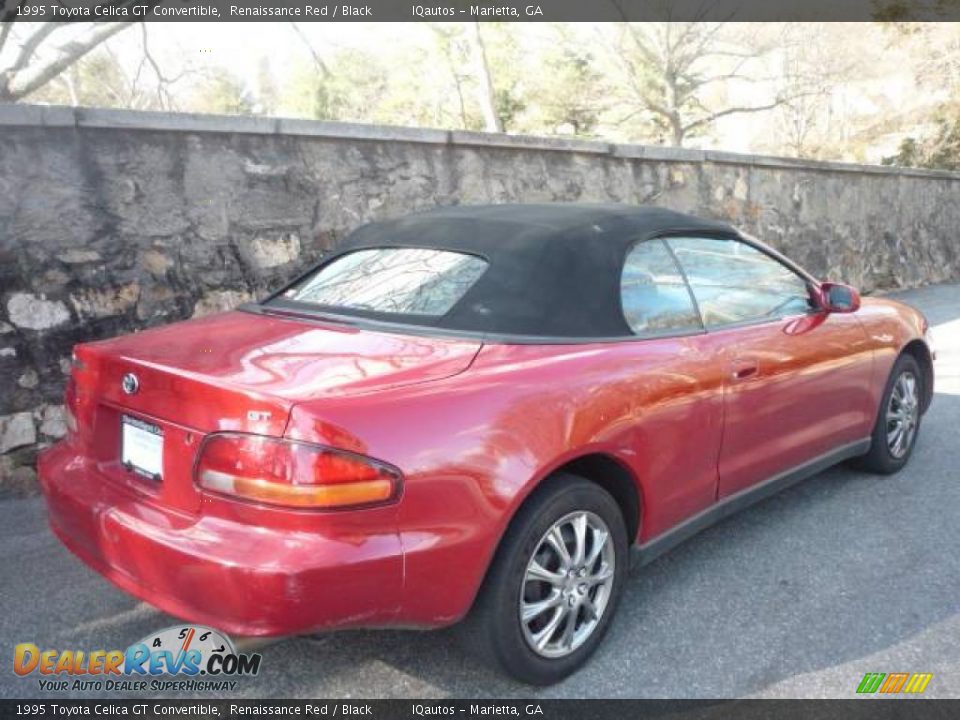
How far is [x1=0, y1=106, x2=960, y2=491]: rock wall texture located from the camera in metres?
4.12

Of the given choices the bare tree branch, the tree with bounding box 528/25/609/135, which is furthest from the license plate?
the tree with bounding box 528/25/609/135

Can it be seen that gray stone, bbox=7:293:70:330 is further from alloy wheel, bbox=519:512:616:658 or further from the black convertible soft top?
alloy wheel, bbox=519:512:616:658

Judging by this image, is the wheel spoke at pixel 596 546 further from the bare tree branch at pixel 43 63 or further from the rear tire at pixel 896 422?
the bare tree branch at pixel 43 63

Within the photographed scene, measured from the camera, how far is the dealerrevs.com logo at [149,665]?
242 centimetres

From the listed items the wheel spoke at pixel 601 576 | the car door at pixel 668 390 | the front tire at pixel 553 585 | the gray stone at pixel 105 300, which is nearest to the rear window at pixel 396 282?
the car door at pixel 668 390

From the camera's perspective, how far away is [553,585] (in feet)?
7.84

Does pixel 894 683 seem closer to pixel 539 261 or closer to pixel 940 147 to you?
pixel 539 261

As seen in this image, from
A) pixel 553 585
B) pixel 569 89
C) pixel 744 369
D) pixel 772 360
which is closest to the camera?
pixel 553 585

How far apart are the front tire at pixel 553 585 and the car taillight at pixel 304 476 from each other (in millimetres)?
492

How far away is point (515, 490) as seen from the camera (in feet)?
7.16

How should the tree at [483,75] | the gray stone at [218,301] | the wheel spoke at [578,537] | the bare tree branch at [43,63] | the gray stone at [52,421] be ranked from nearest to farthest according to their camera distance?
the wheel spoke at [578,537], the gray stone at [52,421], the gray stone at [218,301], the bare tree branch at [43,63], the tree at [483,75]

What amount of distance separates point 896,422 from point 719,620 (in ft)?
6.83

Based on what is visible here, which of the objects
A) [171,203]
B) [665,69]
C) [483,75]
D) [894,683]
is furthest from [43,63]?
[665,69]

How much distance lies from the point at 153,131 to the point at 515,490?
140 inches
